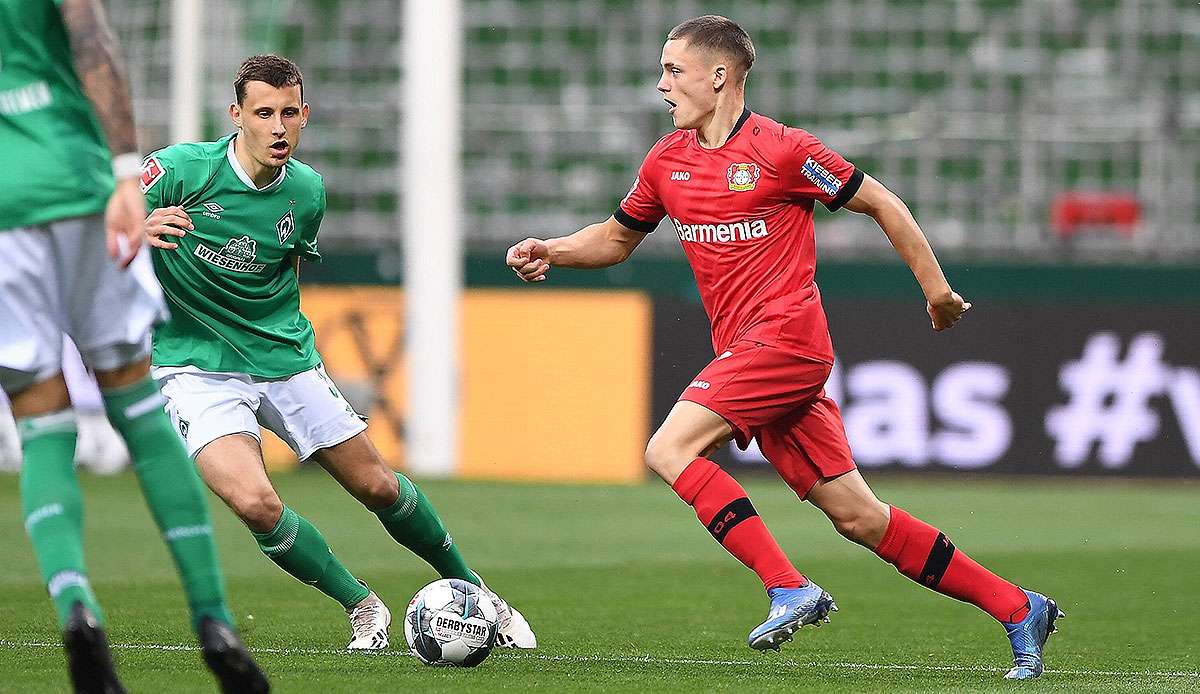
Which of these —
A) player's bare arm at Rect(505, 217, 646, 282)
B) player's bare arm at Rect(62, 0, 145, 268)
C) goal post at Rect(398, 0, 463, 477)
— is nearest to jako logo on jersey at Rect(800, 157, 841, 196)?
player's bare arm at Rect(505, 217, 646, 282)

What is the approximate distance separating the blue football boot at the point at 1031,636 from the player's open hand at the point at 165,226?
279cm

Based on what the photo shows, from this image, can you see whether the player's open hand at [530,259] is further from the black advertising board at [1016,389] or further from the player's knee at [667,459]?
the black advertising board at [1016,389]

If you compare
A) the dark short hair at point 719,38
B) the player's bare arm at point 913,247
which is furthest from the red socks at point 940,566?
the dark short hair at point 719,38

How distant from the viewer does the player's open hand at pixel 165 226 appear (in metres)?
5.67

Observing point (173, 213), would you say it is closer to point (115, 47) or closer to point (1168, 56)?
point (115, 47)

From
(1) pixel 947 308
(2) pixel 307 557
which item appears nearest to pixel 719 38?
(1) pixel 947 308

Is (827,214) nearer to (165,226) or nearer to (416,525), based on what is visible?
(416,525)

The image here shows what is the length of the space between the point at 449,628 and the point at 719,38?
78.4 inches

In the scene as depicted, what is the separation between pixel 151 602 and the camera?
23.3 feet

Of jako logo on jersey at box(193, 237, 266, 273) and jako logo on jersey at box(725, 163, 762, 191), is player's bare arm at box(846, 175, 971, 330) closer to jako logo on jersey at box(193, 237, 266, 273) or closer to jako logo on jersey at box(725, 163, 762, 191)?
jako logo on jersey at box(725, 163, 762, 191)

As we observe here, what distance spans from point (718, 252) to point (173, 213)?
1.70 metres

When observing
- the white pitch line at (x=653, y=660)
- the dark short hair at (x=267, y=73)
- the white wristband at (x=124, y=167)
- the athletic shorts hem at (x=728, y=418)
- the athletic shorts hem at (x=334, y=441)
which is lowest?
the white pitch line at (x=653, y=660)

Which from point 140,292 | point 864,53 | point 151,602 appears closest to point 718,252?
point 140,292

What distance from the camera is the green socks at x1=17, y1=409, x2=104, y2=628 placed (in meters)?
3.94
